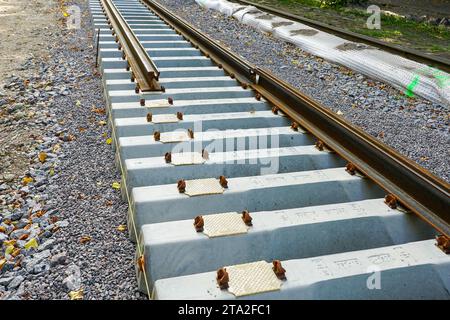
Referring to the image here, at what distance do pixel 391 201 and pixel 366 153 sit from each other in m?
0.68

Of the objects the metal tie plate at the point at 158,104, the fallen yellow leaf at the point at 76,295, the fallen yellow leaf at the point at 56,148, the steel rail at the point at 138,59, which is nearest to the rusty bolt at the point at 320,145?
the metal tie plate at the point at 158,104

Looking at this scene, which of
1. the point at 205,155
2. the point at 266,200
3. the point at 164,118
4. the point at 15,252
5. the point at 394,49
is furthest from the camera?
the point at 394,49

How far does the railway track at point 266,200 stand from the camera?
2139mm

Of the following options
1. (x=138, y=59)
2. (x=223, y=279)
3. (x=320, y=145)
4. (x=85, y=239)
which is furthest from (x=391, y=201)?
(x=138, y=59)

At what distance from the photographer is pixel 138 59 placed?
5352 mm

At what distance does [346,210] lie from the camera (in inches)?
105

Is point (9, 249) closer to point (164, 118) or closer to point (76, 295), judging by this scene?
point (76, 295)

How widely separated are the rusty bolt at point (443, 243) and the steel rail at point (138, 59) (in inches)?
126

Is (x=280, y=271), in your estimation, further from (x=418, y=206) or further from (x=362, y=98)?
(x=362, y=98)

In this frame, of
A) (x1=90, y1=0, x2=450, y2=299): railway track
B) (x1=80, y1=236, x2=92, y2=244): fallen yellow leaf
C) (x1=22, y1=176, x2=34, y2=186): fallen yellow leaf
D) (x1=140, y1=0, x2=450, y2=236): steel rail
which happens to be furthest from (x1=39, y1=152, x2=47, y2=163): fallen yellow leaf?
(x1=140, y1=0, x2=450, y2=236): steel rail

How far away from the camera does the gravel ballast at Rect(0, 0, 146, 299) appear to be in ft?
7.64

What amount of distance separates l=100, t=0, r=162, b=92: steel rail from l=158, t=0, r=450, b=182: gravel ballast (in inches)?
80.0

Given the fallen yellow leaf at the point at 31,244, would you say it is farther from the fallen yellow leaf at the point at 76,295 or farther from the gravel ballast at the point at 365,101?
the gravel ballast at the point at 365,101
